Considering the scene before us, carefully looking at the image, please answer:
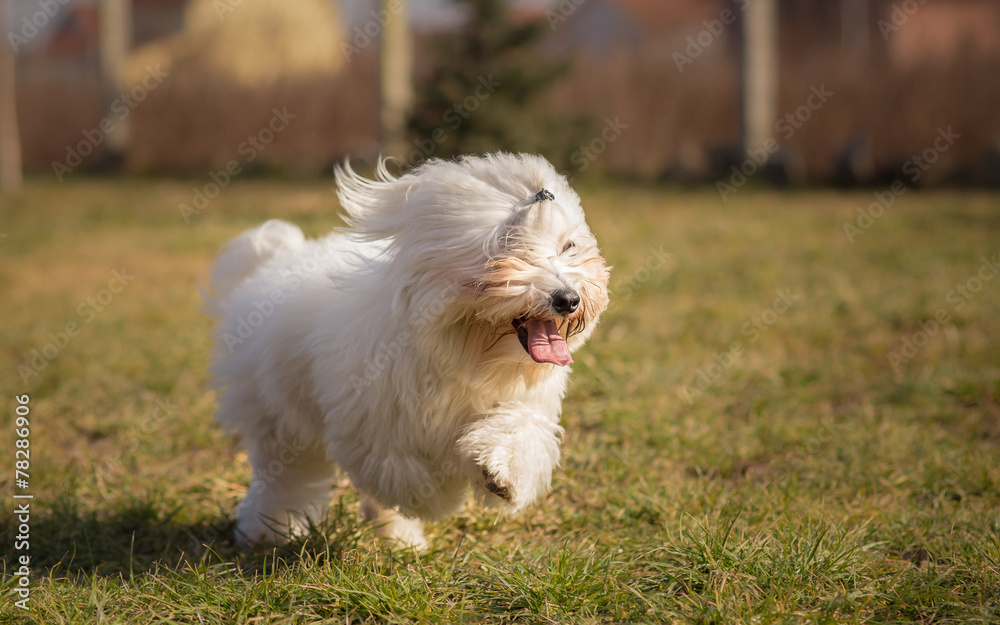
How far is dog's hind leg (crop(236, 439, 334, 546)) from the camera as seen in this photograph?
3.18m

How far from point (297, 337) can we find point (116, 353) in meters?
3.16

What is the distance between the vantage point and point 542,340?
8.02 ft

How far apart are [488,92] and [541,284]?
29.8 feet

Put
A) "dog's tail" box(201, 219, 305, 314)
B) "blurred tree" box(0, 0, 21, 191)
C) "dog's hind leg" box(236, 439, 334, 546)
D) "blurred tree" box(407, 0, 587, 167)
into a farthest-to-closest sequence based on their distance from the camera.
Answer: "blurred tree" box(0, 0, 21, 191) < "blurred tree" box(407, 0, 587, 167) < "dog's tail" box(201, 219, 305, 314) < "dog's hind leg" box(236, 439, 334, 546)

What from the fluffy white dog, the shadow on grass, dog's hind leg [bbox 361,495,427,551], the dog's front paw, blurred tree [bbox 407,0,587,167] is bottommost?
the shadow on grass

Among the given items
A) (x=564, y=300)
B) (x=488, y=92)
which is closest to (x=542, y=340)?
(x=564, y=300)

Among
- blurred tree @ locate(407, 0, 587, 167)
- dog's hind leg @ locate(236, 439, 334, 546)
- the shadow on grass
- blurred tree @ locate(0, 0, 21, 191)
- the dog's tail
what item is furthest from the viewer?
blurred tree @ locate(0, 0, 21, 191)

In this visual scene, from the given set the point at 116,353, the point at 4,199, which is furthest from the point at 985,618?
the point at 4,199

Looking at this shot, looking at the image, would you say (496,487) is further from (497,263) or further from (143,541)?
(143,541)

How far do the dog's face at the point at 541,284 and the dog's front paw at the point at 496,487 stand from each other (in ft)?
1.18

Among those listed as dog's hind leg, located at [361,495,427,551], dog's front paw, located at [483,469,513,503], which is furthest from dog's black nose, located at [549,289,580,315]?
dog's hind leg, located at [361,495,427,551]

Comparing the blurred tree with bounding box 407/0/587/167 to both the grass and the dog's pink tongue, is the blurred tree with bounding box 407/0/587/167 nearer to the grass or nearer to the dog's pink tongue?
the grass

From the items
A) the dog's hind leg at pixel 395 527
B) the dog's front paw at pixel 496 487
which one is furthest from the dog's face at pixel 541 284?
the dog's hind leg at pixel 395 527

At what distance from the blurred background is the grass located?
4.12m
